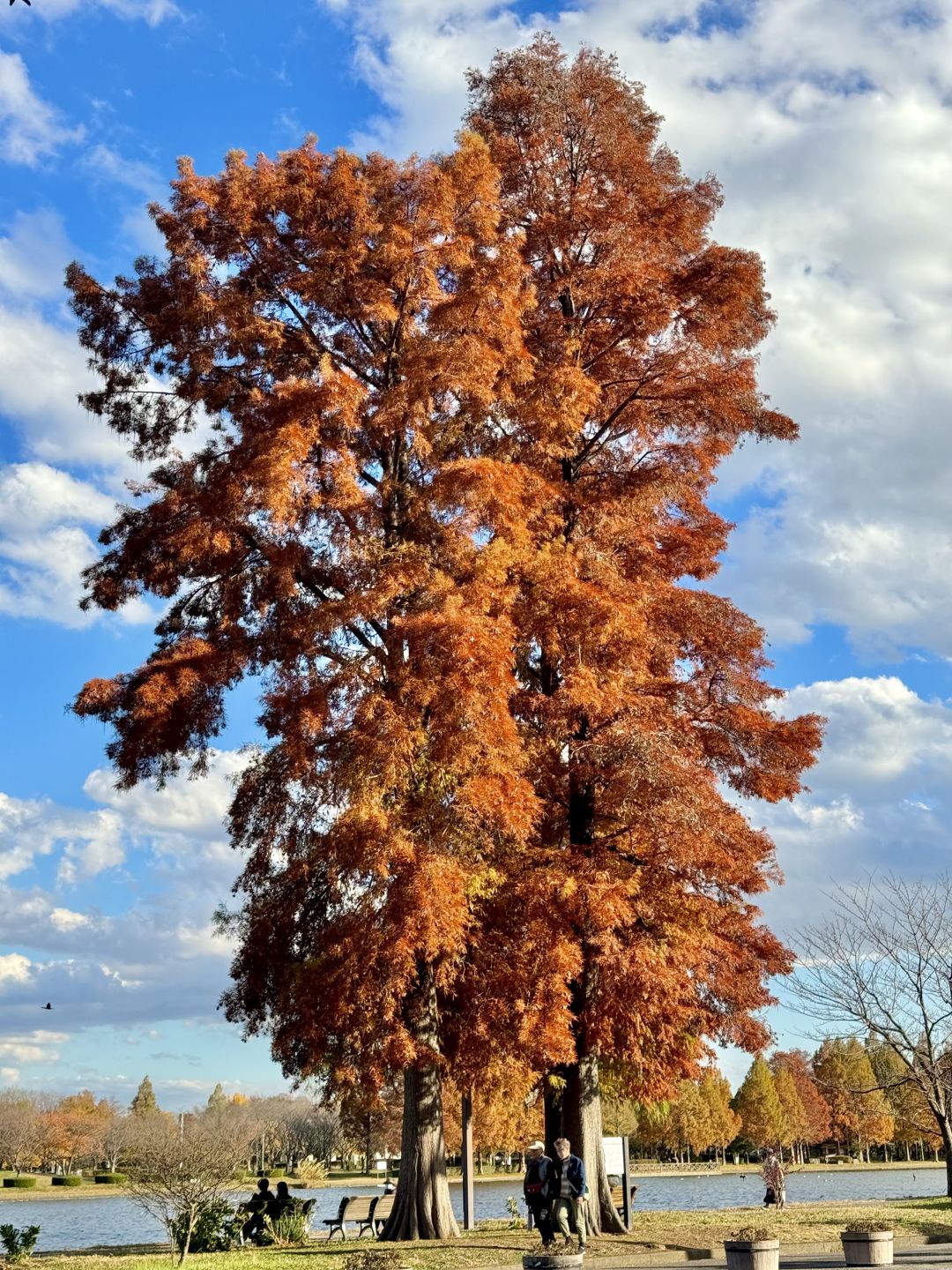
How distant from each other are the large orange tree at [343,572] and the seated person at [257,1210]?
2.28 m

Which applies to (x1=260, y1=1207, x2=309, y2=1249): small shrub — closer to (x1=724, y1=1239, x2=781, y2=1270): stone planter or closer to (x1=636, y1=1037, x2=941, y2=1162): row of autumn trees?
(x1=724, y1=1239, x2=781, y2=1270): stone planter

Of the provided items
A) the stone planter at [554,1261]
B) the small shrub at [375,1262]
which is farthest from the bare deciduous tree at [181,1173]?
the stone planter at [554,1261]

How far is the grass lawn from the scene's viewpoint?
14.0 m

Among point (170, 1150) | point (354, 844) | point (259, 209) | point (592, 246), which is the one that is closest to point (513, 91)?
point (592, 246)

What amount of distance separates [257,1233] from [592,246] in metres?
18.3

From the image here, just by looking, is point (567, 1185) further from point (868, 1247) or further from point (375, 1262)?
point (375, 1262)

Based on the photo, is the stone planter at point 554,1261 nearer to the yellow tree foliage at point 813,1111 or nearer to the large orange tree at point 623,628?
the large orange tree at point 623,628

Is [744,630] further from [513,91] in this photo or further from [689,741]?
[513,91]

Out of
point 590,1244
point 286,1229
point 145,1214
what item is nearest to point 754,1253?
point 590,1244

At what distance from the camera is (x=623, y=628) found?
18875 mm

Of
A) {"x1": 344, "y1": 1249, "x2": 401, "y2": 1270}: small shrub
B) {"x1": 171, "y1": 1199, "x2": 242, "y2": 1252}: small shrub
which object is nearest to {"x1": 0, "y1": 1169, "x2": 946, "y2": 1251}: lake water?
{"x1": 171, "y1": 1199, "x2": 242, "y2": 1252}: small shrub

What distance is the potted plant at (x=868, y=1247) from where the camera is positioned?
13.5 m

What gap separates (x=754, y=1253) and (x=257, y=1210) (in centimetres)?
970

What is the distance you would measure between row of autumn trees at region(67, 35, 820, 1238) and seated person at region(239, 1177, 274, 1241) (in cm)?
210
